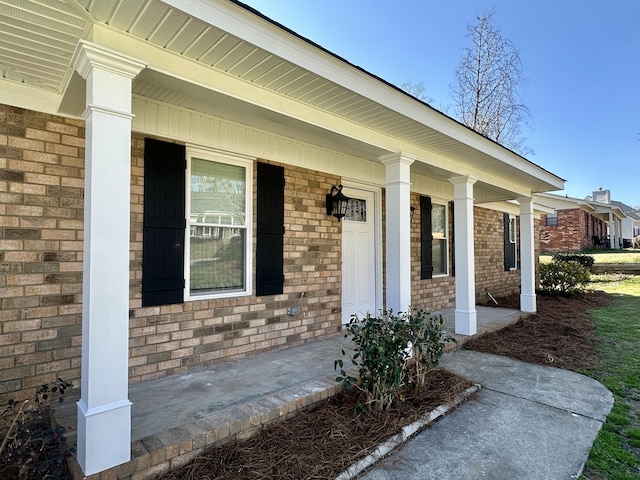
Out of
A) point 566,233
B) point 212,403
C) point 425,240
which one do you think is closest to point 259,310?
point 212,403

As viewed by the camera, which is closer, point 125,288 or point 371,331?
point 125,288

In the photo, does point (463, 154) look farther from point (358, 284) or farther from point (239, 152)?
point (239, 152)

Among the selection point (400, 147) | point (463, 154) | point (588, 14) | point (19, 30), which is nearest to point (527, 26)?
point (588, 14)

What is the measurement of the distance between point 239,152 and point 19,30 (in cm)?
202

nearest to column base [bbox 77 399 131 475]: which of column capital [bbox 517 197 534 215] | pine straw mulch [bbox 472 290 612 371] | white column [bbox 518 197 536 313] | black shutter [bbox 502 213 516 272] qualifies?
pine straw mulch [bbox 472 290 612 371]

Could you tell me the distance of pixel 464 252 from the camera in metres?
5.27

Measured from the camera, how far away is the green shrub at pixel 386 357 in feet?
9.40

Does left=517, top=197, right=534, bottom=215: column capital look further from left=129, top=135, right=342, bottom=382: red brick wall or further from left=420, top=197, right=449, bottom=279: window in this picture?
left=129, top=135, right=342, bottom=382: red brick wall

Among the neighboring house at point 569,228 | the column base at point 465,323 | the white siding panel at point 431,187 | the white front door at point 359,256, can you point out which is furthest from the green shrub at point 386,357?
the neighboring house at point 569,228

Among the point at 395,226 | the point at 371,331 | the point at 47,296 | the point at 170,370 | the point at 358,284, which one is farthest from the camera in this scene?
the point at 358,284

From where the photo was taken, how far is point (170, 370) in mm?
3373

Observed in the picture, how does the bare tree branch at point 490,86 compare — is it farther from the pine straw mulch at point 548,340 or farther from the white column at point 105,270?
the white column at point 105,270

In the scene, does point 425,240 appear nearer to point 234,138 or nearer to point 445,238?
point 445,238

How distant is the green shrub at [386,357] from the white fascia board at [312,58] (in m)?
2.04
